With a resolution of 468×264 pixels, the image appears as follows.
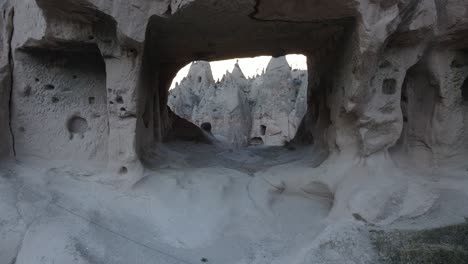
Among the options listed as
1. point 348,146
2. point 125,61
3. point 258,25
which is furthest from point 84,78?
point 348,146

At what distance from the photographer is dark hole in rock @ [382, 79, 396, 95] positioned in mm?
3625

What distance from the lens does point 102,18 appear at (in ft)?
10.8

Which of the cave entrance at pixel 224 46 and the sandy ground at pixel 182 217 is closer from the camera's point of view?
the sandy ground at pixel 182 217

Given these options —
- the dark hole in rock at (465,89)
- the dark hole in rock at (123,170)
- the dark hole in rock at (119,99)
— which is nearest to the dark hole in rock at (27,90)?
the dark hole in rock at (119,99)

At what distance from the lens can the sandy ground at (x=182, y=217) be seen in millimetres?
2877

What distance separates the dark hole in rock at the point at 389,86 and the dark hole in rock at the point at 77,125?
3.05m

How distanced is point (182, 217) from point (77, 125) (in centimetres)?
156

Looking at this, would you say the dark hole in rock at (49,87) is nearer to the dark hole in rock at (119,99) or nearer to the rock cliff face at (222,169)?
the rock cliff face at (222,169)

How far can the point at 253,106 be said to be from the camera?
14.3 metres

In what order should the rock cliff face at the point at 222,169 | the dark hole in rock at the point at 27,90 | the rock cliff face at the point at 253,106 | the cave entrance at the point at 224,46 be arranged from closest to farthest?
the rock cliff face at the point at 222,169 → the cave entrance at the point at 224,46 → the dark hole in rock at the point at 27,90 → the rock cliff face at the point at 253,106

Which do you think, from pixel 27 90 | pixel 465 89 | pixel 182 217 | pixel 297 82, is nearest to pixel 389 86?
pixel 465 89

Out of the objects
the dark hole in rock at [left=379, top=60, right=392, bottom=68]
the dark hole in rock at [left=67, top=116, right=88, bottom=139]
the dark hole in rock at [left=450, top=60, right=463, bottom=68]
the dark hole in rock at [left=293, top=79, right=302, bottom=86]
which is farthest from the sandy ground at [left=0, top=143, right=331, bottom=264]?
the dark hole in rock at [left=293, top=79, right=302, bottom=86]

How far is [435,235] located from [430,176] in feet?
3.71

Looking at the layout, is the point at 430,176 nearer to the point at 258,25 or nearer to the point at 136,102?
the point at 258,25
